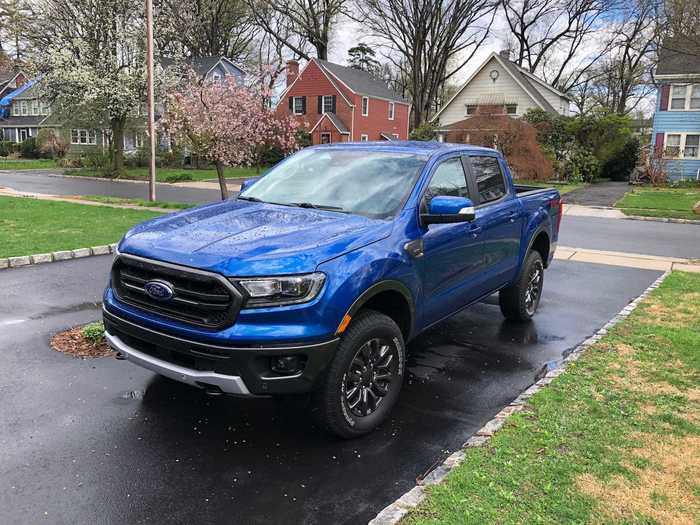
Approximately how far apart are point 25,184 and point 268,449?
25.9 m

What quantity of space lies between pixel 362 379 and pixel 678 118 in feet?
112

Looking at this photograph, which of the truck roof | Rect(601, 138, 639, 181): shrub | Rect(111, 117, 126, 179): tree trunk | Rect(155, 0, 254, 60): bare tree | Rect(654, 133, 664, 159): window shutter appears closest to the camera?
the truck roof

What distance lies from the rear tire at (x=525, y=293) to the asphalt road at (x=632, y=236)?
6.03m

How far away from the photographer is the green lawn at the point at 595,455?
2973mm

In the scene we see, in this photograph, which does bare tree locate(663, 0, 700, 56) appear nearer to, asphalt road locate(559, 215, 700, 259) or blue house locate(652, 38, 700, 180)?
asphalt road locate(559, 215, 700, 259)

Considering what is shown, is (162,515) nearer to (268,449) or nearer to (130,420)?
(268,449)

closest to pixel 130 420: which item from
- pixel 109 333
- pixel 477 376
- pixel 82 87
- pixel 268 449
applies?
pixel 109 333

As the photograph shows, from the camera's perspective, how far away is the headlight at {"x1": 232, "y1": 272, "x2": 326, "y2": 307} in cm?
333

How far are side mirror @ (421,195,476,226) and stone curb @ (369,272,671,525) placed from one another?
4.65 ft

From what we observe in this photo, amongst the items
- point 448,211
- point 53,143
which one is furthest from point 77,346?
point 53,143

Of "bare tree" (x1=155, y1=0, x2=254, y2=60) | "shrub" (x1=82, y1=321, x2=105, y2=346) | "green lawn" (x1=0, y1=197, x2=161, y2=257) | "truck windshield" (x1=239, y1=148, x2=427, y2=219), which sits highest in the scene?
"bare tree" (x1=155, y1=0, x2=254, y2=60)

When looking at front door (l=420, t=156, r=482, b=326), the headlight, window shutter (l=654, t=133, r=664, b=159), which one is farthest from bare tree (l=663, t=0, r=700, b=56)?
the headlight

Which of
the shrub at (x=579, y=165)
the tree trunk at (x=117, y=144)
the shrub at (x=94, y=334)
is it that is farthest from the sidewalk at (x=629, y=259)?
the tree trunk at (x=117, y=144)

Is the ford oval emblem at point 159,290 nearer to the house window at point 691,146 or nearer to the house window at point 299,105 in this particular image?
the house window at point 691,146
